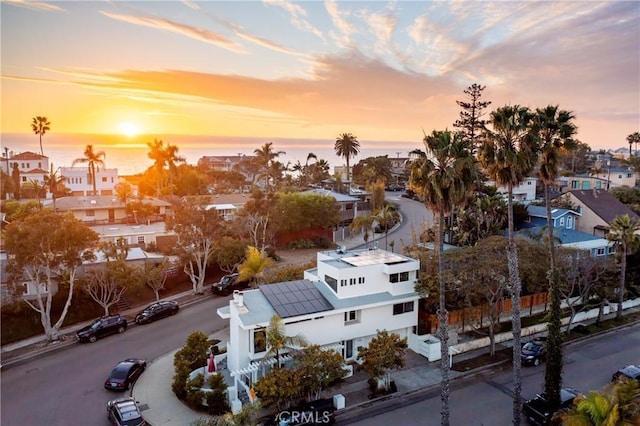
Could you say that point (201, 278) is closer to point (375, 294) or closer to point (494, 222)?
point (375, 294)

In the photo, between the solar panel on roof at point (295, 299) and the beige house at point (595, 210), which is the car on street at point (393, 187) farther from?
the solar panel on roof at point (295, 299)

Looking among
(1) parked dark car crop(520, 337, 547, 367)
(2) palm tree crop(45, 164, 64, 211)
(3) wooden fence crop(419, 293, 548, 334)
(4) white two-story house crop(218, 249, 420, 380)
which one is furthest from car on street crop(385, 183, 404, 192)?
(1) parked dark car crop(520, 337, 547, 367)

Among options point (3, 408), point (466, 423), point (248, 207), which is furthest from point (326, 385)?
point (248, 207)

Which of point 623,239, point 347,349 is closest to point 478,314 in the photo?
point 347,349

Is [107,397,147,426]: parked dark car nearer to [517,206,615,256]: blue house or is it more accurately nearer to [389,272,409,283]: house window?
[389,272,409,283]: house window

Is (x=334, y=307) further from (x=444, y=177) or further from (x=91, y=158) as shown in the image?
(x=91, y=158)

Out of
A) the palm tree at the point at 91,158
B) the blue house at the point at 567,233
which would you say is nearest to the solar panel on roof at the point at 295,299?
the blue house at the point at 567,233
